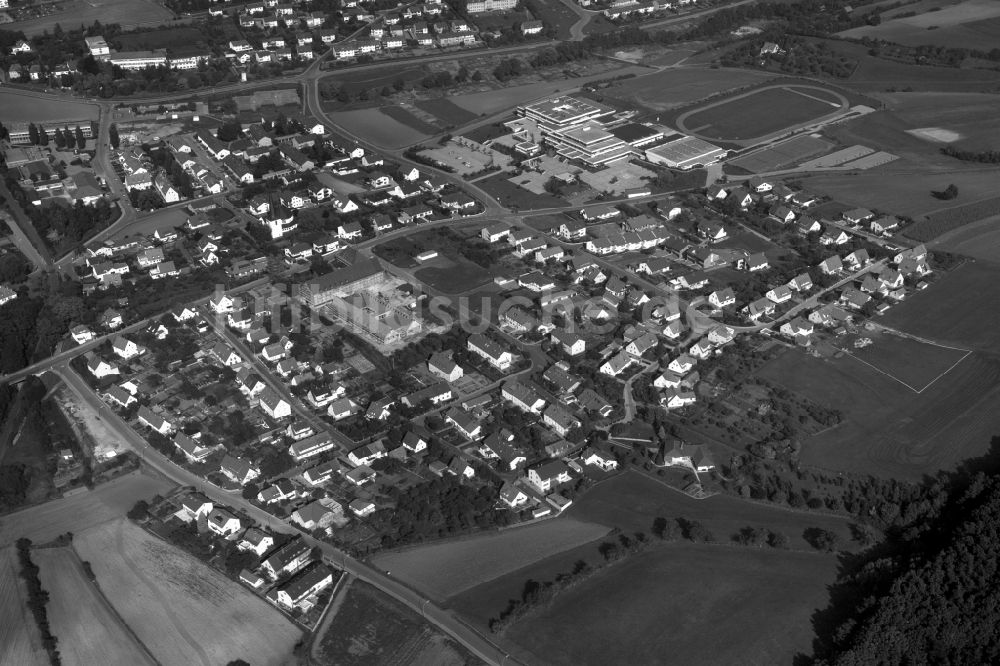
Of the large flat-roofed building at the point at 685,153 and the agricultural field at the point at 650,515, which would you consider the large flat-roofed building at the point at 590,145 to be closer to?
the large flat-roofed building at the point at 685,153

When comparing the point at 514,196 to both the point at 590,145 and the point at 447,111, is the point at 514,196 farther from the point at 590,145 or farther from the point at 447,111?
the point at 447,111

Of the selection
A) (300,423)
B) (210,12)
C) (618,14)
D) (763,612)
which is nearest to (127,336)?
(300,423)

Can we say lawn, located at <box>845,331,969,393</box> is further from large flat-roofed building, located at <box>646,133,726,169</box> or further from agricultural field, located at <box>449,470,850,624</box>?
large flat-roofed building, located at <box>646,133,726,169</box>

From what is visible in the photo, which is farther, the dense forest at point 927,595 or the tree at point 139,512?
the tree at point 139,512

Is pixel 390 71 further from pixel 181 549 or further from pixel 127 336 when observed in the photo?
pixel 181 549

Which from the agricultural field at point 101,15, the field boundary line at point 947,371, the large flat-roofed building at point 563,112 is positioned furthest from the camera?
the agricultural field at point 101,15

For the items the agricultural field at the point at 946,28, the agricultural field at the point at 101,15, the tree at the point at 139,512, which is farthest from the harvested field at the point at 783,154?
the agricultural field at the point at 101,15

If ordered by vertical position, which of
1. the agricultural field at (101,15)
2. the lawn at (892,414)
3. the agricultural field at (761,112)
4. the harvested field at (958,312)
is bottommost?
the lawn at (892,414)

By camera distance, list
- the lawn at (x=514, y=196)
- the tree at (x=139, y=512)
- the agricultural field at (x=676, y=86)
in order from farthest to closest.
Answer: the agricultural field at (x=676, y=86) < the lawn at (x=514, y=196) < the tree at (x=139, y=512)

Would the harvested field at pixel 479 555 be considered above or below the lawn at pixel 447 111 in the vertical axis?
below
